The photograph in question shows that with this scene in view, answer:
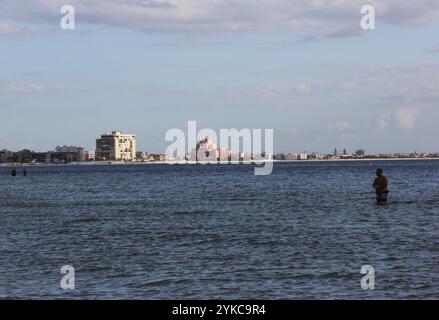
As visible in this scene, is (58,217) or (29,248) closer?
(29,248)

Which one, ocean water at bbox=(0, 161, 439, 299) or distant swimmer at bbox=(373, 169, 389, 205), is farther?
distant swimmer at bbox=(373, 169, 389, 205)

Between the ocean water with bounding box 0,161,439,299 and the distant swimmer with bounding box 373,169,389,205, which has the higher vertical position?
the distant swimmer with bounding box 373,169,389,205

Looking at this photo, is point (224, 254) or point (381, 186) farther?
point (381, 186)

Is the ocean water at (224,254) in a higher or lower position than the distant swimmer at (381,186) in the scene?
lower

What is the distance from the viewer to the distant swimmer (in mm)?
51575

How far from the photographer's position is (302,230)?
1517 inches

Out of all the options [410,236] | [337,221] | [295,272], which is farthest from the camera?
[337,221]

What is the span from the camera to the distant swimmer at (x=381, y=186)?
51.6 metres

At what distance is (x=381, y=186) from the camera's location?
178 ft

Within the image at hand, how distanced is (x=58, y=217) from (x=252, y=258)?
27265mm

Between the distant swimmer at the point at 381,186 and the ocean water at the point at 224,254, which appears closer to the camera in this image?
the ocean water at the point at 224,254

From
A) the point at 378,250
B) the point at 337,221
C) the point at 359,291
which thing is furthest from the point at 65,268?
the point at 337,221

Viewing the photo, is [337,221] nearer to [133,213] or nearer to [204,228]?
[204,228]

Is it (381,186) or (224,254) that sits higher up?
(381,186)
